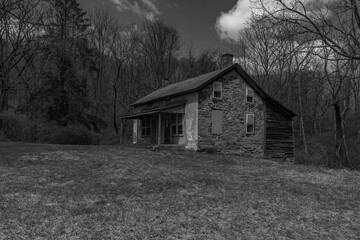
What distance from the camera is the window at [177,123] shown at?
21.7 m

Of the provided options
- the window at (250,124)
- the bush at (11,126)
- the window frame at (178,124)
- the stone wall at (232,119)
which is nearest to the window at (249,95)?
the stone wall at (232,119)

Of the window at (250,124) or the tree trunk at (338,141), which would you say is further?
the window at (250,124)

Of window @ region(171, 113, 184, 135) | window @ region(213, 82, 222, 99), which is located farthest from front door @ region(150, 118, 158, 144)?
window @ region(213, 82, 222, 99)

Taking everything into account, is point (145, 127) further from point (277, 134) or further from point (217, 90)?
point (277, 134)

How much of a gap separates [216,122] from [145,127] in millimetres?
7804

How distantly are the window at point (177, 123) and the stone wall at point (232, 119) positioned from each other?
194cm

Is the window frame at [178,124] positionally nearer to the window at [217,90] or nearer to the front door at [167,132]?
the front door at [167,132]

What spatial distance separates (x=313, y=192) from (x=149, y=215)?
548cm

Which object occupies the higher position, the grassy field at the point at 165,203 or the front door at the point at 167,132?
the front door at the point at 167,132

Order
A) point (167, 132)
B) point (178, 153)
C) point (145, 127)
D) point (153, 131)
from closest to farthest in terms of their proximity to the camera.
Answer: point (178, 153) → point (167, 132) → point (153, 131) → point (145, 127)

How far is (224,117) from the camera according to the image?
21516mm

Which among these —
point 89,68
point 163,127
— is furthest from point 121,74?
point 163,127

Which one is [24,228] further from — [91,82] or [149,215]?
[91,82]

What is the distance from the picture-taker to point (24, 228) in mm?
5477
